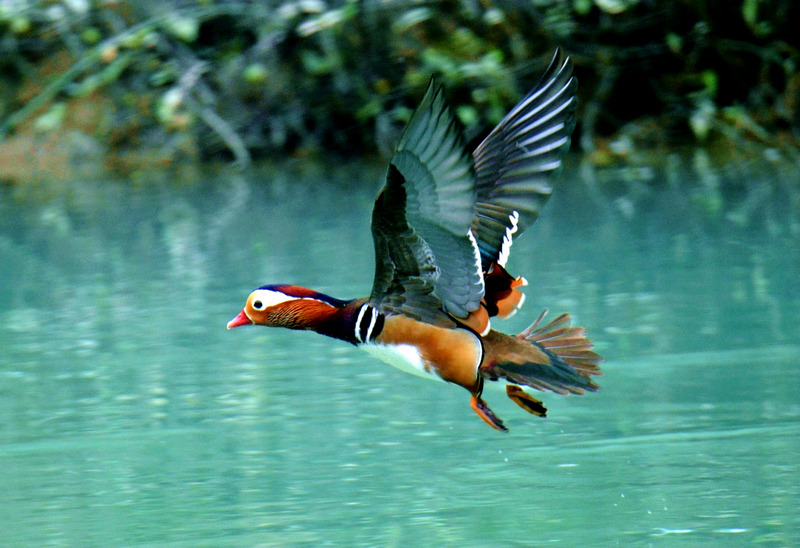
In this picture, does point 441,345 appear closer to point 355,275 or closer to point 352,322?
point 352,322

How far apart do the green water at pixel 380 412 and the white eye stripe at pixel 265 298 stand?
42 centimetres

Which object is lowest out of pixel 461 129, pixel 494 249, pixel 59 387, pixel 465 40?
pixel 465 40

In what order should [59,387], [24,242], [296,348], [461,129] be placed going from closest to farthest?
[461,129]
[59,387]
[296,348]
[24,242]

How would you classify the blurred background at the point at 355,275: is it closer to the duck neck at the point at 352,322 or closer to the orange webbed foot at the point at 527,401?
the orange webbed foot at the point at 527,401

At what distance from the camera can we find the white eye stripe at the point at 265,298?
3.31 m

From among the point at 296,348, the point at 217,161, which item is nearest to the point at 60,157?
the point at 217,161

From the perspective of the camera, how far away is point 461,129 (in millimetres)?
2611

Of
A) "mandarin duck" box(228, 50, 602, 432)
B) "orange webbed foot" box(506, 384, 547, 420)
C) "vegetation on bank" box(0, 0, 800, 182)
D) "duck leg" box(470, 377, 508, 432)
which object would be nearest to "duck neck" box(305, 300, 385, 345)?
"mandarin duck" box(228, 50, 602, 432)

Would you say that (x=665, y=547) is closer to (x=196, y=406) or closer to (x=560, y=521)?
(x=560, y=521)

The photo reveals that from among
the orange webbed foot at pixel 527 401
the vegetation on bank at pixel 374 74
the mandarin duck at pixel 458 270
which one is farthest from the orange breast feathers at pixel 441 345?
the vegetation on bank at pixel 374 74

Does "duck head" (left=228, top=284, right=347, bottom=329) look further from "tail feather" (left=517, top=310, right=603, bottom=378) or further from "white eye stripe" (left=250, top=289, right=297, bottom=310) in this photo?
"tail feather" (left=517, top=310, right=603, bottom=378)

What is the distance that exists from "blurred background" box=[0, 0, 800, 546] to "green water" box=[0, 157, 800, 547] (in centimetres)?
1

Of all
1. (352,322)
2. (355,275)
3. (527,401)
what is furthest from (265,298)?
(355,275)

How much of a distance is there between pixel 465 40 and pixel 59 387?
6033 millimetres
